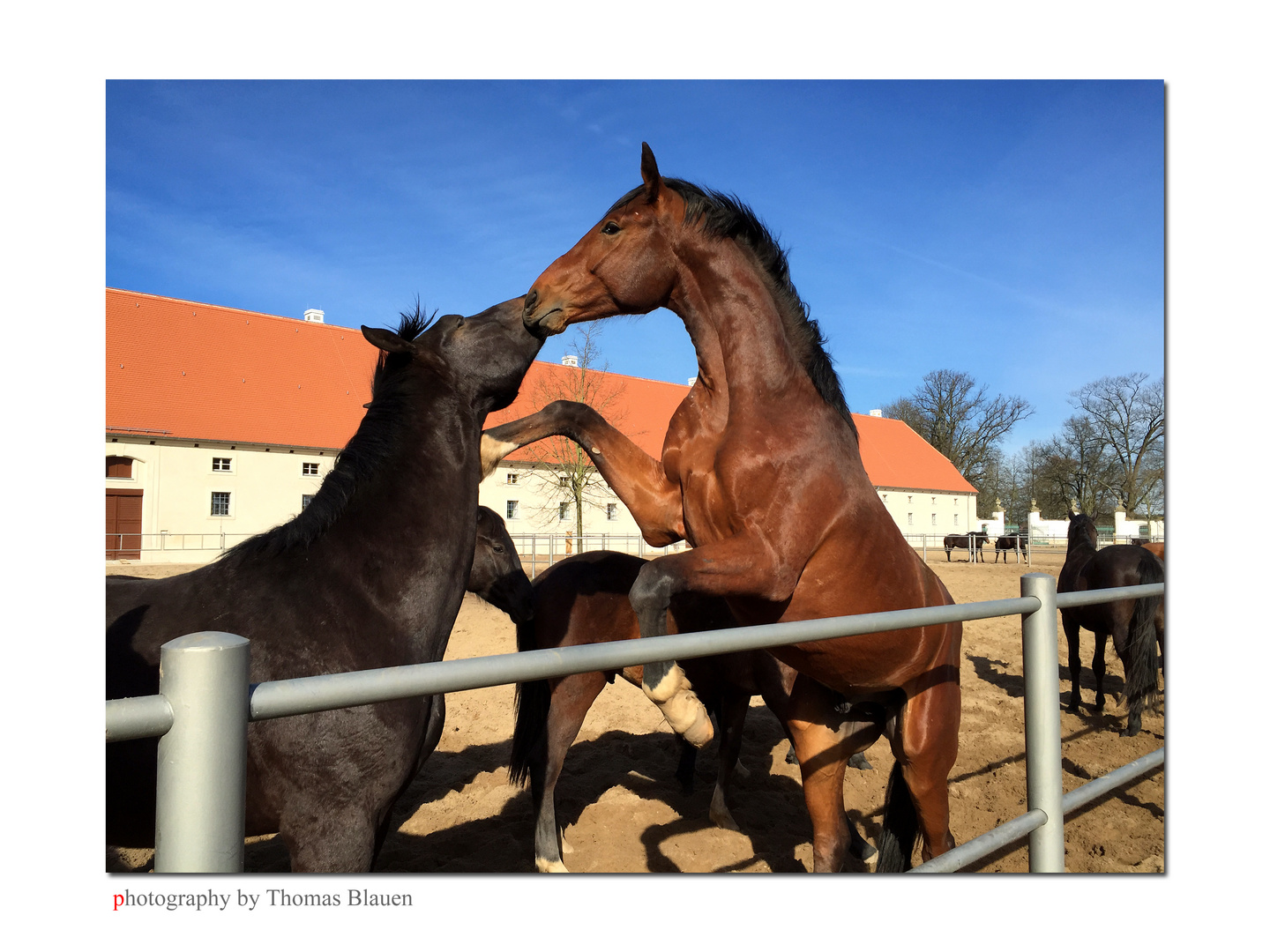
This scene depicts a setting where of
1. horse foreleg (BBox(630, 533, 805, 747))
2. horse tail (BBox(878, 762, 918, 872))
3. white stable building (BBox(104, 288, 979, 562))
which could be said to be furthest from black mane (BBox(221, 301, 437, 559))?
white stable building (BBox(104, 288, 979, 562))

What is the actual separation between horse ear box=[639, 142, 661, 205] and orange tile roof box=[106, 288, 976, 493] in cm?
1858

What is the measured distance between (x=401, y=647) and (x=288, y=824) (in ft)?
1.85

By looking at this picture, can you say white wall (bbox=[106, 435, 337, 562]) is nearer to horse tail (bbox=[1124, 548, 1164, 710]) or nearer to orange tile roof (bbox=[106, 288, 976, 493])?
orange tile roof (bbox=[106, 288, 976, 493])

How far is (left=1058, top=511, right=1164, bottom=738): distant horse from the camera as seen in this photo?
6.36m

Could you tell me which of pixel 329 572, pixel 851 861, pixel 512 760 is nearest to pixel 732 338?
pixel 329 572

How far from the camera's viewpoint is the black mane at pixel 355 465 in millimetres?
2396

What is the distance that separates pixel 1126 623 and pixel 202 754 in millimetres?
8458

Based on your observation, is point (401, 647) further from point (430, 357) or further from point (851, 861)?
point (851, 861)

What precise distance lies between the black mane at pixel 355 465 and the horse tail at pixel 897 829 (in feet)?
8.60

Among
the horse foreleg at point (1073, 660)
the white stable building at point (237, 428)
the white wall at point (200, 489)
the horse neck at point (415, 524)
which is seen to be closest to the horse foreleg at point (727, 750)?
the horse neck at point (415, 524)

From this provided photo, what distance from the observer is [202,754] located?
2.57 ft

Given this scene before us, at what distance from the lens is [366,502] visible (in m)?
2.49

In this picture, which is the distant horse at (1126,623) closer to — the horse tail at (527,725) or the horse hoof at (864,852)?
the horse hoof at (864,852)

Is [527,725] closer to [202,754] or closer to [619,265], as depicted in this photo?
[619,265]
